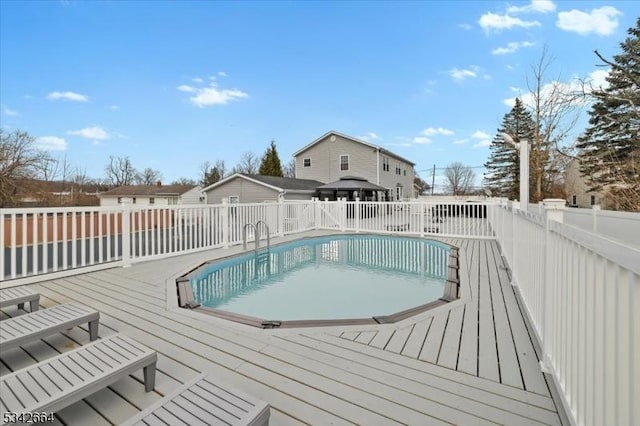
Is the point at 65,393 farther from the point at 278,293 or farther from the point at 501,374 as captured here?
the point at 278,293

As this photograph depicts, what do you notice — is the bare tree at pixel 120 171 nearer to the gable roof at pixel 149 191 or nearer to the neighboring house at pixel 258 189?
the gable roof at pixel 149 191

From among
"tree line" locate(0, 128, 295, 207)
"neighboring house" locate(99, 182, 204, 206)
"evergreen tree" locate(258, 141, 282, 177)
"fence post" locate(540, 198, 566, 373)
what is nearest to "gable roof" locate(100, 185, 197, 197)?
"neighboring house" locate(99, 182, 204, 206)

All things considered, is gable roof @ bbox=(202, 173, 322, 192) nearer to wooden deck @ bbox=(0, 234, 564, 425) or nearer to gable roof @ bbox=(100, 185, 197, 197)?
gable roof @ bbox=(100, 185, 197, 197)

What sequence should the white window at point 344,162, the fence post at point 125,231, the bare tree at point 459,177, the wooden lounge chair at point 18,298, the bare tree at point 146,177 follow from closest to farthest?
the wooden lounge chair at point 18,298, the fence post at point 125,231, the white window at point 344,162, the bare tree at point 459,177, the bare tree at point 146,177

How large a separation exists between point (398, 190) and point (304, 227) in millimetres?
15911

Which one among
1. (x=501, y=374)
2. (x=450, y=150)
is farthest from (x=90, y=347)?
(x=450, y=150)

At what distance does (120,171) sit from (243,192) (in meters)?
28.4

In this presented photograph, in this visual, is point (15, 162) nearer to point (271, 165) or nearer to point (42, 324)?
point (271, 165)

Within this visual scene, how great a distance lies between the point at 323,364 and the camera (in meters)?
2.32

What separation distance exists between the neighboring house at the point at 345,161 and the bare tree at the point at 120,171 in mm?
27584

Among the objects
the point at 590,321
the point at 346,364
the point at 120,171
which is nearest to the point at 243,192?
the point at 346,364

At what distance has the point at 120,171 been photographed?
3988cm

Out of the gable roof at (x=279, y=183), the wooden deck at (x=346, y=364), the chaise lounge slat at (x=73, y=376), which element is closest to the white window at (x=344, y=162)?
the gable roof at (x=279, y=183)

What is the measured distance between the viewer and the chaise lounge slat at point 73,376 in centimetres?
155
